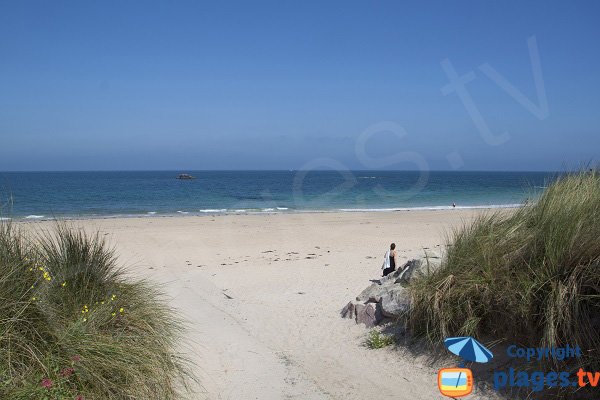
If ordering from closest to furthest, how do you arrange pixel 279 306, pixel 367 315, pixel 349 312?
→ pixel 367 315 < pixel 349 312 < pixel 279 306

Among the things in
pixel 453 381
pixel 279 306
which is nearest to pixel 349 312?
pixel 279 306

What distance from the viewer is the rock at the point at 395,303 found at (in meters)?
6.43

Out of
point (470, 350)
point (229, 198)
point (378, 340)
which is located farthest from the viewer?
point (229, 198)

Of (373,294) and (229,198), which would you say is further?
(229,198)

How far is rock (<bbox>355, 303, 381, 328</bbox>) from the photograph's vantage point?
694cm

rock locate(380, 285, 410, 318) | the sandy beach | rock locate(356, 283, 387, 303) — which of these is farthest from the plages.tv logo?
rock locate(356, 283, 387, 303)

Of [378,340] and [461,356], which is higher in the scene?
[461,356]

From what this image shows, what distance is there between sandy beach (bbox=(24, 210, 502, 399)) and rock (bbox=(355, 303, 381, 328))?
135 millimetres

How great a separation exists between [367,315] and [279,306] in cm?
225

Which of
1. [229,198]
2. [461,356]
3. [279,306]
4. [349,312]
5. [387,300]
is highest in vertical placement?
[461,356]

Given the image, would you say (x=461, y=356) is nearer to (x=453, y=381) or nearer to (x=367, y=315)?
(x=453, y=381)

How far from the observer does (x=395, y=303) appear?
21.7 feet

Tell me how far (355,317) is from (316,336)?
0.75m

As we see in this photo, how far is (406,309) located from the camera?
6320mm
